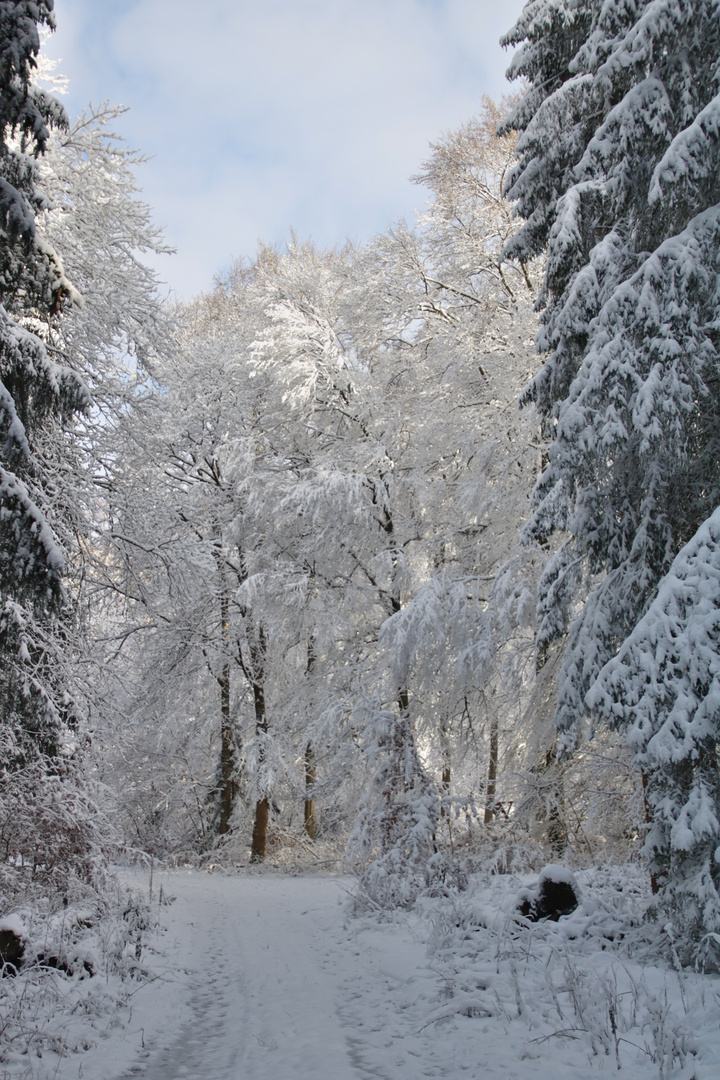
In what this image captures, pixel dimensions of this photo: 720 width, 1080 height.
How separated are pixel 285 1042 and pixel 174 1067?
68cm

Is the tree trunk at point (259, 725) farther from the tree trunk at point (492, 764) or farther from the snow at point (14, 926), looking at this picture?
the snow at point (14, 926)

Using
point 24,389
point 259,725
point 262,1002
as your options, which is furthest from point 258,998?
point 259,725

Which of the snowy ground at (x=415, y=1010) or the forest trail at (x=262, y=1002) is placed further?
the forest trail at (x=262, y=1002)

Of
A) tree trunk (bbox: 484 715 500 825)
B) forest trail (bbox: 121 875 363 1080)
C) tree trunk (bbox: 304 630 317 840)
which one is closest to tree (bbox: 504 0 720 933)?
forest trail (bbox: 121 875 363 1080)

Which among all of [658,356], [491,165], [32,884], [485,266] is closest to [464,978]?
[32,884]

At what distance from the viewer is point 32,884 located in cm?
659

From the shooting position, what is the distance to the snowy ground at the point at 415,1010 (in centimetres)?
350

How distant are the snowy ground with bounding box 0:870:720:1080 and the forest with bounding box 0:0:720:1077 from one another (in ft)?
1.80

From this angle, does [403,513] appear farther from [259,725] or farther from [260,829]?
[260,829]

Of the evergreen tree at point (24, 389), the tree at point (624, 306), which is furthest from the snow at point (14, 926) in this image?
the tree at point (624, 306)

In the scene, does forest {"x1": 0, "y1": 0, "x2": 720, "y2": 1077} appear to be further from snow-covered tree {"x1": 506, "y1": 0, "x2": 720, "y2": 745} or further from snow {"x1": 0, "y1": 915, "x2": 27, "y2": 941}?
snow {"x1": 0, "y1": 915, "x2": 27, "y2": 941}

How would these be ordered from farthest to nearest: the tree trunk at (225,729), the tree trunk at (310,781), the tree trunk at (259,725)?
the tree trunk at (225,729), the tree trunk at (259,725), the tree trunk at (310,781)

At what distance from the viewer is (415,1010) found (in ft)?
14.9

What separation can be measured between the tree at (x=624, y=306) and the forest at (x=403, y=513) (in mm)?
31
